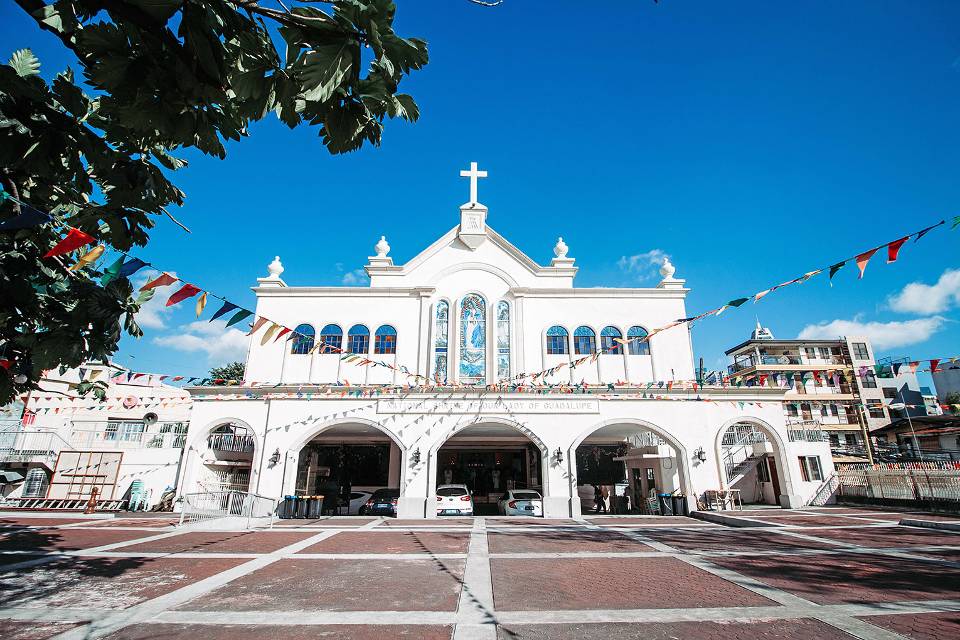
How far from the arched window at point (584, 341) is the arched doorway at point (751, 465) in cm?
750

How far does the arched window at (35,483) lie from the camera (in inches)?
909

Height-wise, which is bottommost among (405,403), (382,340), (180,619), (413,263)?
(180,619)

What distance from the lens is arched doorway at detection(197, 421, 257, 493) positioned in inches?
809

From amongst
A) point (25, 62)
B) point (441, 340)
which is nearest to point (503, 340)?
point (441, 340)

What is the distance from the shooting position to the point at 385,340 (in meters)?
23.1

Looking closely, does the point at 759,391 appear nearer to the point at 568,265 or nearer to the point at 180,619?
the point at 568,265

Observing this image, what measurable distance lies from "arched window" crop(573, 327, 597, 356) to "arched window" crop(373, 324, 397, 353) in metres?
8.74

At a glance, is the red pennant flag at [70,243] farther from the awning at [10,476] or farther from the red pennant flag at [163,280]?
the awning at [10,476]

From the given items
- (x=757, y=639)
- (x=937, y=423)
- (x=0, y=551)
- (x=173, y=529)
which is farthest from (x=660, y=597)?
(x=937, y=423)

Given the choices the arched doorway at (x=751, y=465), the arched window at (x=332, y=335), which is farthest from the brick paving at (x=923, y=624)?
the arched window at (x=332, y=335)

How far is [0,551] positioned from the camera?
10078 millimetres

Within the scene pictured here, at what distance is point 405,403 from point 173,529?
8.62 meters

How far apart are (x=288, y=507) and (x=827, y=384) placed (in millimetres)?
46993

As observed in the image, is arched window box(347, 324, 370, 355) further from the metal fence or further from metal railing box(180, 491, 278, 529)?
the metal fence
